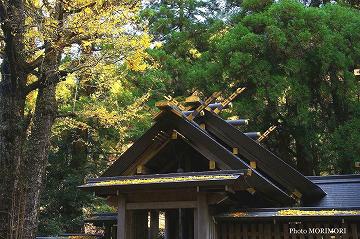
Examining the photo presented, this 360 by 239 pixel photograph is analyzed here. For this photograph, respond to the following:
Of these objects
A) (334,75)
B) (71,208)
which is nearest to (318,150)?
(334,75)

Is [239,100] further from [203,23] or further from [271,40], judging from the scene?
[203,23]

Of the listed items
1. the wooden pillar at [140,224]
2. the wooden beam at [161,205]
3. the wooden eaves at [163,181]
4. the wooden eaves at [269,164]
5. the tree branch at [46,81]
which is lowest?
the wooden pillar at [140,224]

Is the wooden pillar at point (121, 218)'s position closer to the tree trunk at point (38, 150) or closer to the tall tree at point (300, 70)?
the tree trunk at point (38, 150)

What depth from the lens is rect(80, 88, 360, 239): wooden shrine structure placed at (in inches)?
281

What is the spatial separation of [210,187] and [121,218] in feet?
6.47

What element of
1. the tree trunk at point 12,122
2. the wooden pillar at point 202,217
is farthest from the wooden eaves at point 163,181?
the tree trunk at point 12,122

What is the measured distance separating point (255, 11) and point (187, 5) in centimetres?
457

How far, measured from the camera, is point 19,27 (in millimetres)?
7645

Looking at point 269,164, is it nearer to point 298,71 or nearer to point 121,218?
point 121,218

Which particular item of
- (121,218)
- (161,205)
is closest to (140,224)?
(121,218)

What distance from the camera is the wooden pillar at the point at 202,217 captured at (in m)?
7.14

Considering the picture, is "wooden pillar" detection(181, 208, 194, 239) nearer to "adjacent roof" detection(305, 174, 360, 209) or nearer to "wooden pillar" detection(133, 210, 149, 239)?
"wooden pillar" detection(133, 210, 149, 239)

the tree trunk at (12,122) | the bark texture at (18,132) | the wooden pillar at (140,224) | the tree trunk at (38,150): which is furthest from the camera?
the tree trunk at (38,150)

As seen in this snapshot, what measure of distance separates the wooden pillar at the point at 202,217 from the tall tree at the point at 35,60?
3.17 metres
